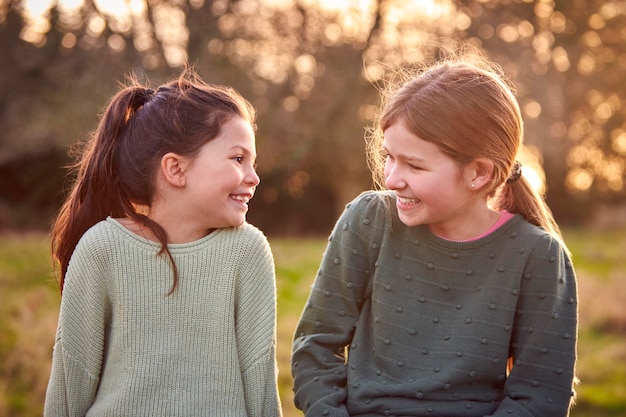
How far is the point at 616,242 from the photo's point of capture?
12.3 meters

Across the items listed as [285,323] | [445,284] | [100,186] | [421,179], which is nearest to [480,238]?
[445,284]

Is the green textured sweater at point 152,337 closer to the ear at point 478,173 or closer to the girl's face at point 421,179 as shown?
the girl's face at point 421,179

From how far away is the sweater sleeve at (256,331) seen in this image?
91.3 inches

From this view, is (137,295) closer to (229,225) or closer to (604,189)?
(229,225)

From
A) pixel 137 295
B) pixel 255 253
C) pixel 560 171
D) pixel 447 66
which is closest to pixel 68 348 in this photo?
pixel 137 295

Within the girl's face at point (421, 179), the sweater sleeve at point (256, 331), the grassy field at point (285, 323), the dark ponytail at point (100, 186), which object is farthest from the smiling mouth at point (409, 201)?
the grassy field at point (285, 323)

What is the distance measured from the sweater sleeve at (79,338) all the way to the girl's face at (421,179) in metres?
0.96

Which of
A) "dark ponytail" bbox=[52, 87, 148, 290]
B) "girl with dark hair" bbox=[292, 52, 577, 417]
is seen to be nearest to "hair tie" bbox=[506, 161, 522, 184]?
"girl with dark hair" bbox=[292, 52, 577, 417]

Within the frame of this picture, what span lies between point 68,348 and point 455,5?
10974 mm

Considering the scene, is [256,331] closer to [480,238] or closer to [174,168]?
[174,168]

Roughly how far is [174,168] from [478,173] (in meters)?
0.97

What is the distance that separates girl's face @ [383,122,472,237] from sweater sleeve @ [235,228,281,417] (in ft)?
1.61

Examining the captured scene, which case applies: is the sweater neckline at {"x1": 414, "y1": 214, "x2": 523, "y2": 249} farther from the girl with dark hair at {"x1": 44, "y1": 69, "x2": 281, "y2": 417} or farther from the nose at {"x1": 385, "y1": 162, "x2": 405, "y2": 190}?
the girl with dark hair at {"x1": 44, "y1": 69, "x2": 281, "y2": 417}

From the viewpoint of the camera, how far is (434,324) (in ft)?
7.90
